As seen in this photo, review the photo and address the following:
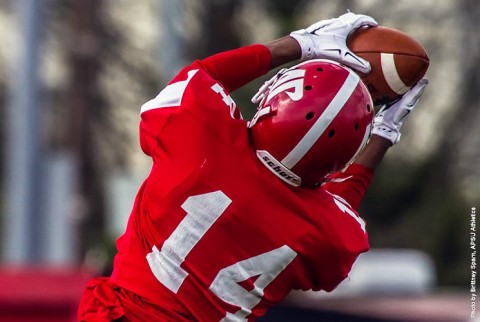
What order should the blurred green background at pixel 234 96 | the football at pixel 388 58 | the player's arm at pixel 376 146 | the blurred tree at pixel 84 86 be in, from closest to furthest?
the football at pixel 388 58 < the player's arm at pixel 376 146 < the blurred green background at pixel 234 96 < the blurred tree at pixel 84 86

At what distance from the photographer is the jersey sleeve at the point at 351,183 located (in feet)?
17.1

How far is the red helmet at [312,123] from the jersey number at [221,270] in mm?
255

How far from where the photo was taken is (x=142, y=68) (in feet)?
91.8

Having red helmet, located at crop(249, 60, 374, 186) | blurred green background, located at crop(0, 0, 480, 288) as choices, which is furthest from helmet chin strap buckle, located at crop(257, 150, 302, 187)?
blurred green background, located at crop(0, 0, 480, 288)

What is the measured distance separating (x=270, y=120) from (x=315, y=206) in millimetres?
364

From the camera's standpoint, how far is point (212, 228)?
4.69 meters

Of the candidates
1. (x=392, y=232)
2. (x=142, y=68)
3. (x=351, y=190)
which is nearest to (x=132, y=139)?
(x=142, y=68)

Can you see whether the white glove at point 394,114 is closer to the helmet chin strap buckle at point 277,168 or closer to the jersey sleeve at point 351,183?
the jersey sleeve at point 351,183

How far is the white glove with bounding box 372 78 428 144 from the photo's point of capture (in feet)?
17.5

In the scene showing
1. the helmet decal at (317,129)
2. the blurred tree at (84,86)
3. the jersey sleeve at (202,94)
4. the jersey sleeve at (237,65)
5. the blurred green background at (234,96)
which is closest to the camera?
the helmet decal at (317,129)

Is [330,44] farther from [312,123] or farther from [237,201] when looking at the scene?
[237,201]

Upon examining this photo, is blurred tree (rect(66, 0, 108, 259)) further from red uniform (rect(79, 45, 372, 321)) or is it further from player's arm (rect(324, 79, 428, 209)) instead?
red uniform (rect(79, 45, 372, 321))

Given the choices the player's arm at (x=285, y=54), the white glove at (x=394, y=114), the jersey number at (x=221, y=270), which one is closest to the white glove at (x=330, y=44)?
the player's arm at (x=285, y=54)

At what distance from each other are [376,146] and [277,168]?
792 mm
